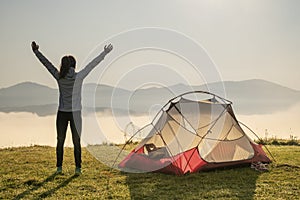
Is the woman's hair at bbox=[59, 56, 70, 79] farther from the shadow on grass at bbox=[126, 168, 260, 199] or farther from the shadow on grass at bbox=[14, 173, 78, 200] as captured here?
the shadow on grass at bbox=[126, 168, 260, 199]

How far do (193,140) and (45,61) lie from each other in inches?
119

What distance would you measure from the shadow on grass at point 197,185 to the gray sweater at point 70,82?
156cm

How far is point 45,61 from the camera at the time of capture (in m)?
7.14

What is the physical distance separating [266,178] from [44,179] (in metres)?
3.64

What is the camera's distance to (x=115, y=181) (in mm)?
6797

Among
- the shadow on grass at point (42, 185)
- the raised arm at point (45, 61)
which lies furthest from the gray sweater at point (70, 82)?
the shadow on grass at point (42, 185)

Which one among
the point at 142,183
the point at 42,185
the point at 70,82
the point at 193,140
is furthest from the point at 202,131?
the point at 42,185

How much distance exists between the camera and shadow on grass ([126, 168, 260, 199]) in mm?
5977

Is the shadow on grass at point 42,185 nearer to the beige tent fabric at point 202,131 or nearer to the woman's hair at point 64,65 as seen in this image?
the woman's hair at point 64,65

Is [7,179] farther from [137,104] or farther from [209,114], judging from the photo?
[209,114]

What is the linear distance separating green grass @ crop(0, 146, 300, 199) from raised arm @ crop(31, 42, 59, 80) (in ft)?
5.69

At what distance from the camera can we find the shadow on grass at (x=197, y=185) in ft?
19.6

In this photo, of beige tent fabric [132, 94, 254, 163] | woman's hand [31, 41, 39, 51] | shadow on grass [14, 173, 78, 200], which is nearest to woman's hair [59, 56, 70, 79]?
woman's hand [31, 41, 39, 51]

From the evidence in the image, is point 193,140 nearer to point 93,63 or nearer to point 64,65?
point 93,63
